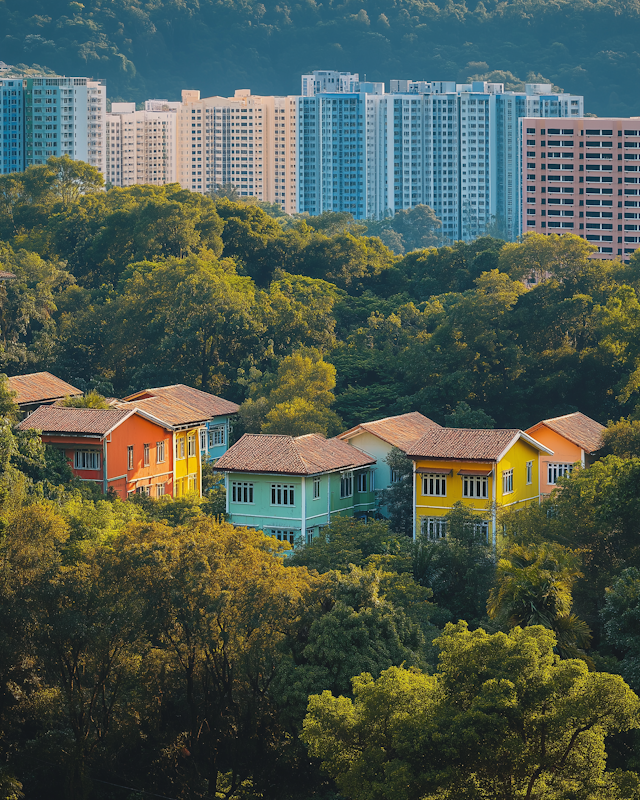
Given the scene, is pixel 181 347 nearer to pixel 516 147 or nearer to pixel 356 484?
pixel 356 484

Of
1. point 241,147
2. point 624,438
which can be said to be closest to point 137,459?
point 624,438

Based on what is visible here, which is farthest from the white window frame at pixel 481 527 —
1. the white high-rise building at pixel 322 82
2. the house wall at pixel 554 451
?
the white high-rise building at pixel 322 82

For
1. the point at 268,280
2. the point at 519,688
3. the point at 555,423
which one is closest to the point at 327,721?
the point at 519,688

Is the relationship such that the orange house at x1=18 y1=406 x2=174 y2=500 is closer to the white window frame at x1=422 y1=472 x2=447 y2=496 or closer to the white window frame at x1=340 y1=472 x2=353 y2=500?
the white window frame at x1=340 y1=472 x2=353 y2=500

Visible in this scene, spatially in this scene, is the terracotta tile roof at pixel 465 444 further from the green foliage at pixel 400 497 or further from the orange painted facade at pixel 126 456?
the orange painted facade at pixel 126 456

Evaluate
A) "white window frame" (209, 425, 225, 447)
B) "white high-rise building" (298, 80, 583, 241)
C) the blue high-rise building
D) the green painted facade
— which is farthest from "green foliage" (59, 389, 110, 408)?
"white high-rise building" (298, 80, 583, 241)

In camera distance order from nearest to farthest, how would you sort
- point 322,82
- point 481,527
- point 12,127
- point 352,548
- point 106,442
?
point 352,548 < point 481,527 < point 106,442 < point 12,127 < point 322,82

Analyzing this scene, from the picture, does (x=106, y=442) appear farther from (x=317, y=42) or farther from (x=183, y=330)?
(x=317, y=42)
